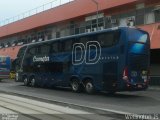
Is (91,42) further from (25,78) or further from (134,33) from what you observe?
(25,78)

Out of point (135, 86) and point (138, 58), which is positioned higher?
point (138, 58)

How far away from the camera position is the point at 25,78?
32.9 m

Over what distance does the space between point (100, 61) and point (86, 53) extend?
1.39 m

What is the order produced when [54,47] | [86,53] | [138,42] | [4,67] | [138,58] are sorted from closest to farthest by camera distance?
[138,58] → [138,42] → [86,53] → [54,47] → [4,67]

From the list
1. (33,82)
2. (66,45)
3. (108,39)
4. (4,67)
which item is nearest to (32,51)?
(33,82)

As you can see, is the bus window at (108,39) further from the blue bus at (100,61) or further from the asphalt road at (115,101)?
the asphalt road at (115,101)

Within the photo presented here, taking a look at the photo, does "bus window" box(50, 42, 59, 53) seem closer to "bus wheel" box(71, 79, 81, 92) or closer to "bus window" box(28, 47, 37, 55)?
"bus wheel" box(71, 79, 81, 92)

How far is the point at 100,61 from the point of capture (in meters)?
22.9

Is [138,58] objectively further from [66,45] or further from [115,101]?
[66,45]

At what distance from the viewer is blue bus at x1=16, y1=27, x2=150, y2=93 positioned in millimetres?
21625

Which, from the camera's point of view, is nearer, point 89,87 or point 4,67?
point 89,87

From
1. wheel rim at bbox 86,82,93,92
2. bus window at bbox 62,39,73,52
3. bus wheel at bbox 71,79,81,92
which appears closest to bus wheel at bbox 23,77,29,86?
bus window at bbox 62,39,73,52

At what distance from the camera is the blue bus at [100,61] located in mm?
21625

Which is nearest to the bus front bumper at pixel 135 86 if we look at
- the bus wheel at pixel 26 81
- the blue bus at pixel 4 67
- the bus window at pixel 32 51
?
the bus window at pixel 32 51
